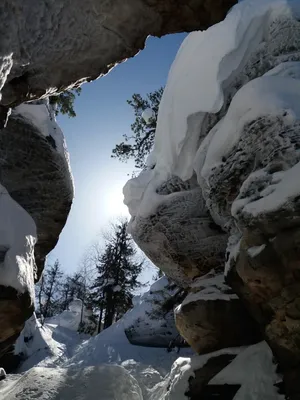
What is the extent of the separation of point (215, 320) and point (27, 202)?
5.76 meters

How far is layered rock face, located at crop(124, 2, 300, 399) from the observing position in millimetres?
5805

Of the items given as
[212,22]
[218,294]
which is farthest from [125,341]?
[212,22]

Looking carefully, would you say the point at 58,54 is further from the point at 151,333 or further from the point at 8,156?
the point at 151,333

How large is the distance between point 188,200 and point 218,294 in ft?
11.6

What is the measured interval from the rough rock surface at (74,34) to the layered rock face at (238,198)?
3252mm

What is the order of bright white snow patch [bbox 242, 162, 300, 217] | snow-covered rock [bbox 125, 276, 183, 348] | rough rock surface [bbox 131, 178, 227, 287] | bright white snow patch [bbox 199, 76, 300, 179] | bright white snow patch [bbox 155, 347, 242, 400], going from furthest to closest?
snow-covered rock [bbox 125, 276, 183, 348], rough rock surface [bbox 131, 178, 227, 287], bright white snow patch [bbox 155, 347, 242, 400], bright white snow patch [bbox 199, 76, 300, 179], bright white snow patch [bbox 242, 162, 300, 217]

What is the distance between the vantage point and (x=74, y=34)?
9.41 ft

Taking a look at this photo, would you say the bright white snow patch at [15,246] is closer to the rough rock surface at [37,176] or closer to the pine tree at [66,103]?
the rough rock surface at [37,176]

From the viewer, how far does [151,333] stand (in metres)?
20.4

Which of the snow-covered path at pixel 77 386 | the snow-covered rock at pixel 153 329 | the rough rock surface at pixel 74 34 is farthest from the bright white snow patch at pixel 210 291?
the snow-covered rock at pixel 153 329

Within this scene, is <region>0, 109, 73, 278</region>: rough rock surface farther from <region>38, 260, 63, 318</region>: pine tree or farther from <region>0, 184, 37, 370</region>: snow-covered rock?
<region>38, 260, 63, 318</region>: pine tree

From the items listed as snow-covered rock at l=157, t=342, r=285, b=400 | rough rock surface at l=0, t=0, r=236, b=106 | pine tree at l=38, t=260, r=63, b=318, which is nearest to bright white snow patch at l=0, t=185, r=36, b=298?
snow-covered rock at l=157, t=342, r=285, b=400

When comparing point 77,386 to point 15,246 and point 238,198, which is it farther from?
point 238,198

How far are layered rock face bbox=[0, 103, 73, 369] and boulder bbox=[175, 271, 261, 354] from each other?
375 centimetres
